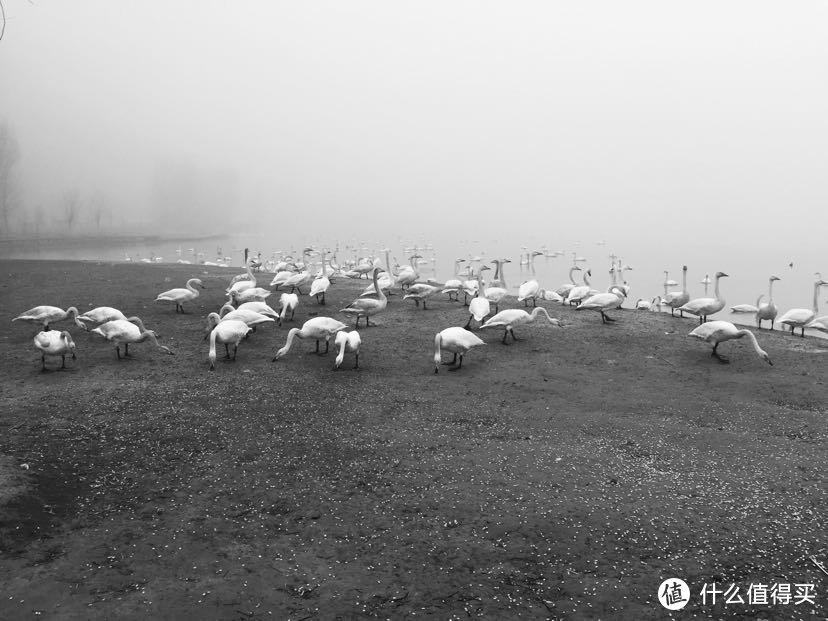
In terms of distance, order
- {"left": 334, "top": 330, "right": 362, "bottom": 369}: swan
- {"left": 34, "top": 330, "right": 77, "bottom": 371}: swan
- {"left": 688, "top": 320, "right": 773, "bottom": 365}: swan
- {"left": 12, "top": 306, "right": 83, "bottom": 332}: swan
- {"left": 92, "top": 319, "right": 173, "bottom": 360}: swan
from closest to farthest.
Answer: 1. {"left": 34, "top": 330, "right": 77, "bottom": 371}: swan
2. {"left": 334, "top": 330, "right": 362, "bottom": 369}: swan
3. {"left": 92, "top": 319, "right": 173, "bottom": 360}: swan
4. {"left": 688, "top": 320, "right": 773, "bottom": 365}: swan
5. {"left": 12, "top": 306, "right": 83, "bottom": 332}: swan

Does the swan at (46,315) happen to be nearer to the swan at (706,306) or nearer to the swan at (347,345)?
the swan at (347,345)

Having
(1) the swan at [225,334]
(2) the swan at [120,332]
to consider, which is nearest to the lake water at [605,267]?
(1) the swan at [225,334]

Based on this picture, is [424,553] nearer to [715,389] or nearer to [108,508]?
[108,508]

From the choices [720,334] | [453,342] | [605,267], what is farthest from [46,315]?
[605,267]

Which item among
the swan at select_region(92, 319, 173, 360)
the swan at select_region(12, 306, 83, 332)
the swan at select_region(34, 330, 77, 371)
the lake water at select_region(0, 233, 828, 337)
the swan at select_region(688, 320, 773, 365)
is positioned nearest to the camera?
the swan at select_region(34, 330, 77, 371)

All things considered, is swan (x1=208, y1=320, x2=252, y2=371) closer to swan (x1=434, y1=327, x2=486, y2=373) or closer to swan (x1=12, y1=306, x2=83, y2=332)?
swan (x1=434, y1=327, x2=486, y2=373)

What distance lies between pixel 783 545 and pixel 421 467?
398 cm

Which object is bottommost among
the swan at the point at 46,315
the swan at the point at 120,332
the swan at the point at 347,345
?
the swan at the point at 347,345

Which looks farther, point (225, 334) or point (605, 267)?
point (605, 267)

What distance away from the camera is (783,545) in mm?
5680

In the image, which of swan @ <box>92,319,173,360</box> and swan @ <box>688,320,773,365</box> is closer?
swan @ <box>92,319,173,360</box>

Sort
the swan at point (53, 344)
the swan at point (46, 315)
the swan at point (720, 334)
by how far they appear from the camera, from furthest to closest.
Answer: the swan at point (46, 315), the swan at point (720, 334), the swan at point (53, 344)

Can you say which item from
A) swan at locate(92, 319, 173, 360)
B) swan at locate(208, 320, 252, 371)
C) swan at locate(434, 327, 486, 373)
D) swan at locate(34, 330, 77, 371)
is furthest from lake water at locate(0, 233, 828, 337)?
swan at locate(34, 330, 77, 371)

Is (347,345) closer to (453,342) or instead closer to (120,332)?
(453,342)
